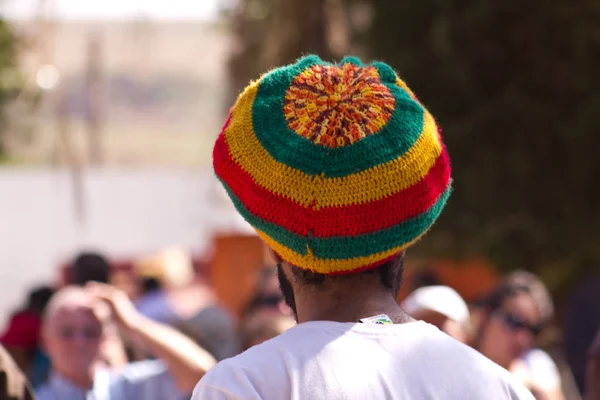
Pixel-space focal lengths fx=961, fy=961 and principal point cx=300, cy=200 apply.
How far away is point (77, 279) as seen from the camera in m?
5.15

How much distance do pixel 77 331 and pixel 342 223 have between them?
2075 millimetres

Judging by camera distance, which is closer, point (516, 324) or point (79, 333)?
point (79, 333)

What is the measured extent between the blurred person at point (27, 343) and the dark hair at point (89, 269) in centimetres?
27

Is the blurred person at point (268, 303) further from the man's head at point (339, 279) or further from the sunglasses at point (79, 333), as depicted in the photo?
the man's head at point (339, 279)

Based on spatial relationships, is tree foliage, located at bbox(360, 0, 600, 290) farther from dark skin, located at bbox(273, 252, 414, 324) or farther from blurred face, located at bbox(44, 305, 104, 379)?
dark skin, located at bbox(273, 252, 414, 324)

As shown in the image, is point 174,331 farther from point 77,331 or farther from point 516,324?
point 516,324

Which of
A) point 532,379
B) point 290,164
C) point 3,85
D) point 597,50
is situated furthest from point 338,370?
point 3,85

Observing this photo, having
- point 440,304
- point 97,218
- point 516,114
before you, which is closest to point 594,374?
point 440,304

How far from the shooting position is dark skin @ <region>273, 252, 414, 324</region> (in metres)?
1.73

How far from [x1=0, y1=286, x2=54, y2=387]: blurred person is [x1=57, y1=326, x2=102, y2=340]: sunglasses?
1.07 meters

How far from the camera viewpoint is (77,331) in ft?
11.4

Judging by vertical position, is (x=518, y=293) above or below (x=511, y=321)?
above

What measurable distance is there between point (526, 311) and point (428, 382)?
10.2 feet

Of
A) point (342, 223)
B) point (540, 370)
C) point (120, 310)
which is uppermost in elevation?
point (342, 223)
